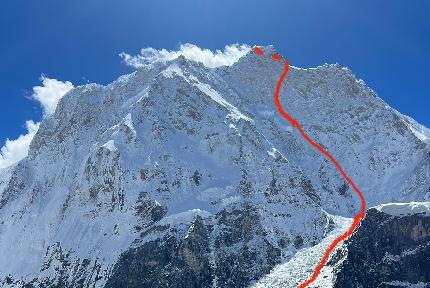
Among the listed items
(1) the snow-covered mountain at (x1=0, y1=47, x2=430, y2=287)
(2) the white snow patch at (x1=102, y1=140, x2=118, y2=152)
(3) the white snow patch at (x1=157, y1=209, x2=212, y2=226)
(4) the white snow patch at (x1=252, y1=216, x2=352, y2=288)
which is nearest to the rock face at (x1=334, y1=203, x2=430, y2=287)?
(4) the white snow patch at (x1=252, y1=216, x2=352, y2=288)

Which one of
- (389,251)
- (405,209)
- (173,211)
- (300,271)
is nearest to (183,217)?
(173,211)

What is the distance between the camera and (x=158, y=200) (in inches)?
6727

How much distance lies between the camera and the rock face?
495ft

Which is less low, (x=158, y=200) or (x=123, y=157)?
(x=123, y=157)

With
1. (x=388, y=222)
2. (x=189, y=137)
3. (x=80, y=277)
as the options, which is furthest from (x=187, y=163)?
(x=388, y=222)

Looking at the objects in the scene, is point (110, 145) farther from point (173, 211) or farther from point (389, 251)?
point (389, 251)

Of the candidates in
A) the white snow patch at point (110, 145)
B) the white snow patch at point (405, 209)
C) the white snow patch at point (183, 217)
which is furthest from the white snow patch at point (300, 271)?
the white snow patch at point (110, 145)

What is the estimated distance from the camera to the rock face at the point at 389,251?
150875 millimetres

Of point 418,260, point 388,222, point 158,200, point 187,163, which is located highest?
point 187,163

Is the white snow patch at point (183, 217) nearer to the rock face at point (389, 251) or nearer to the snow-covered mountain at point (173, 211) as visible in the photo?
the snow-covered mountain at point (173, 211)

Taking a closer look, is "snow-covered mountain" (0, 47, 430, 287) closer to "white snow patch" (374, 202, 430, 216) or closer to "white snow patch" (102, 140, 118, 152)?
"white snow patch" (102, 140, 118, 152)

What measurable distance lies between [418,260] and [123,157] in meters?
75.5

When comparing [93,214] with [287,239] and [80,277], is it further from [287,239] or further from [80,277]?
[287,239]

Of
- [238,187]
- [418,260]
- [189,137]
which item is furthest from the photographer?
[189,137]
